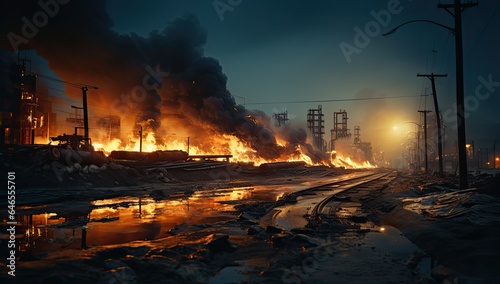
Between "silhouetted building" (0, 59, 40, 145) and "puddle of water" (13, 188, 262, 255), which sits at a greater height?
"silhouetted building" (0, 59, 40, 145)

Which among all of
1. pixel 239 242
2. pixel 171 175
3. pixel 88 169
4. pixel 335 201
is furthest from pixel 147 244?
pixel 171 175

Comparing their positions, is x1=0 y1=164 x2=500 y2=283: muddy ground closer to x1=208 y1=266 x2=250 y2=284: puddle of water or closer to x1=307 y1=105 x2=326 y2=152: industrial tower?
x1=208 y1=266 x2=250 y2=284: puddle of water

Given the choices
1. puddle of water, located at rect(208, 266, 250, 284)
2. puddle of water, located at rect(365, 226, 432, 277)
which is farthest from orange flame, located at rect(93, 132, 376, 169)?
puddle of water, located at rect(208, 266, 250, 284)

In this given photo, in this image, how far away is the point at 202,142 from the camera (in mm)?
55969

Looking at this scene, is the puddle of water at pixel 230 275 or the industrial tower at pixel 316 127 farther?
the industrial tower at pixel 316 127

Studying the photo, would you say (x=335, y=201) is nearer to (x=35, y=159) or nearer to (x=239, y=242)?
(x=239, y=242)

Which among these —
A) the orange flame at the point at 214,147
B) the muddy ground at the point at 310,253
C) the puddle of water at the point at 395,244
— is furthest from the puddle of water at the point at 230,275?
the orange flame at the point at 214,147

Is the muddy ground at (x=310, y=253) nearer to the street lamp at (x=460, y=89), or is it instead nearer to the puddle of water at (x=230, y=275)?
the puddle of water at (x=230, y=275)

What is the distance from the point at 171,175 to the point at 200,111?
1368cm

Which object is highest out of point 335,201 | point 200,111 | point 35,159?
point 200,111

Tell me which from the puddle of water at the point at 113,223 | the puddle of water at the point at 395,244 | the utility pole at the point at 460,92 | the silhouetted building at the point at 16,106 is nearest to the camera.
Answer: the puddle of water at the point at 395,244

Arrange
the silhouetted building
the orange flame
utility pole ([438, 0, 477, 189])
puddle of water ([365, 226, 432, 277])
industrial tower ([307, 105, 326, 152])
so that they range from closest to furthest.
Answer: puddle of water ([365, 226, 432, 277]) < utility pole ([438, 0, 477, 189]) < the orange flame < the silhouetted building < industrial tower ([307, 105, 326, 152])

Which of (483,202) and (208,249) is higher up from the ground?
(483,202)

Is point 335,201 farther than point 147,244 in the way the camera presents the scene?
Yes
